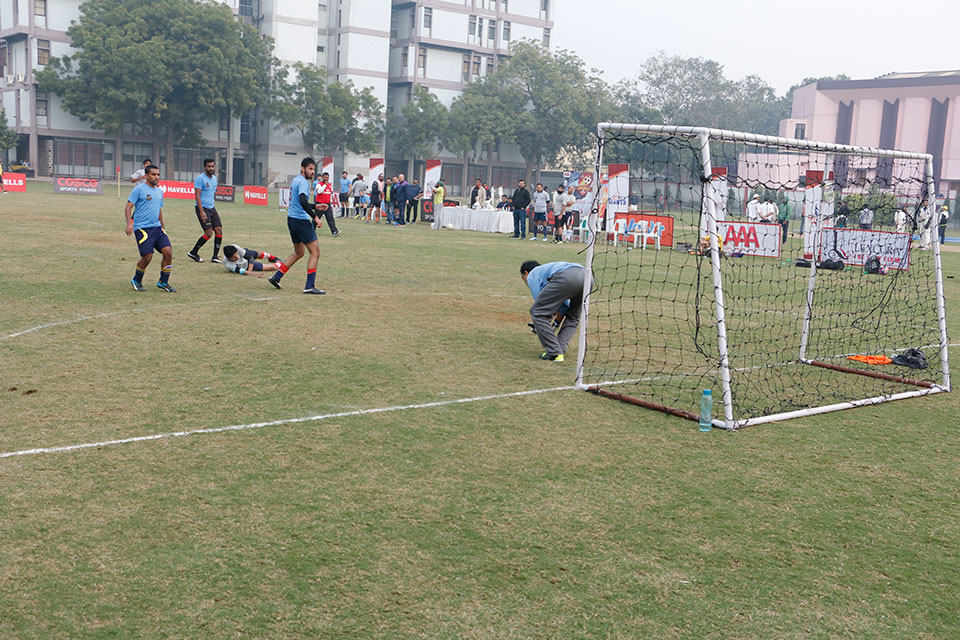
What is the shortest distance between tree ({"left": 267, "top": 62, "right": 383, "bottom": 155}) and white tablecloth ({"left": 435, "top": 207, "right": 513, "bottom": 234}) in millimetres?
42400

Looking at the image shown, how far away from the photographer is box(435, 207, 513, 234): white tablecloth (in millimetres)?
34406

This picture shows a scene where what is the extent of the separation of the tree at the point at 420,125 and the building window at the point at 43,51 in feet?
95.0

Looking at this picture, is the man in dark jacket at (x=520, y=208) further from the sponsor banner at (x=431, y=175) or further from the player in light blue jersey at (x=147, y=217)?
the player in light blue jersey at (x=147, y=217)

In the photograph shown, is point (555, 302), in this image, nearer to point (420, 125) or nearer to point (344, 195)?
point (344, 195)

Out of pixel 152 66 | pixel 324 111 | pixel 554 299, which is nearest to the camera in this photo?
pixel 554 299

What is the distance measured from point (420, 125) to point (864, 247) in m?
66.9

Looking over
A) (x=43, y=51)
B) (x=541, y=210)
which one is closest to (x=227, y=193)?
(x=541, y=210)

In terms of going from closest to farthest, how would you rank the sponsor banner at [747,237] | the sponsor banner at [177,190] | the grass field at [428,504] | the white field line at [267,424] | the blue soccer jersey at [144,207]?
the grass field at [428,504]
the white field line at [267,424]
the blue soccer jersey at [144,207]
the sponsor banner at [747,237]
the sponsor banner at [177,190]

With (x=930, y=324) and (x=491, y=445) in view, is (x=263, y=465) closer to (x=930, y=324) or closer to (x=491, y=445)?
(x=491, y=445)

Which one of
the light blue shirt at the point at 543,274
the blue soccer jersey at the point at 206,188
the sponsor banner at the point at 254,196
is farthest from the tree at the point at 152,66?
the light blue shirt at the point at 543,274

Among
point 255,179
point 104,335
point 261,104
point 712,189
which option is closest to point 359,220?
point 104,335

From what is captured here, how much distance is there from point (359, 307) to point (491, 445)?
6.63 m

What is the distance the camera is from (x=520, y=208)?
102ft

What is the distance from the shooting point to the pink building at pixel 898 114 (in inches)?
2458
